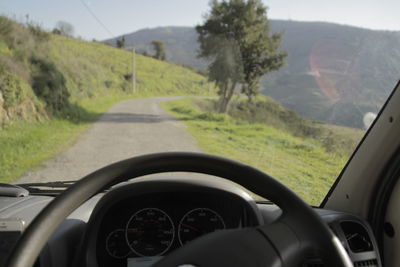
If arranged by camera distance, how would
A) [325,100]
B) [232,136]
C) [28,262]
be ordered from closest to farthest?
[28,262], [325,100], [232,136]

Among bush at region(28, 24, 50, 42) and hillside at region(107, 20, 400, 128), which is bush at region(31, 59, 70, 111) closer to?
bush at region(28, 24, 50, 42)

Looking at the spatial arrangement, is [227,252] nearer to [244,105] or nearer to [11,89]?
[244,105]

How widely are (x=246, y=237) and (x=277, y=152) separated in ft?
13.3

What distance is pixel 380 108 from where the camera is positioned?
2393 millimetres

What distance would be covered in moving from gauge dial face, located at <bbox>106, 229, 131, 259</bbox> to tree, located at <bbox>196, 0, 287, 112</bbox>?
294 cm

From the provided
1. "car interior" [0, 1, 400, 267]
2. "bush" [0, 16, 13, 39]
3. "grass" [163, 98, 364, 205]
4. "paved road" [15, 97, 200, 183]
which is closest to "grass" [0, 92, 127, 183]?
"paved road" [15, 97, 200, 183]

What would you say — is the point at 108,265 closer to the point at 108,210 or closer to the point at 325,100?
the point at 108,210

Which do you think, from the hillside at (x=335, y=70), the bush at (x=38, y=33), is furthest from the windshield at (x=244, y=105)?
the bush at (x=38, y=33)

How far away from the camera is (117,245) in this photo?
2.10 metres

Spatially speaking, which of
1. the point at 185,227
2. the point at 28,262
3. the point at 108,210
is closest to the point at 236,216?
the point at 185,227

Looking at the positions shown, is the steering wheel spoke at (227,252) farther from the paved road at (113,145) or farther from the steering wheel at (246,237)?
the paved road at (113,145)

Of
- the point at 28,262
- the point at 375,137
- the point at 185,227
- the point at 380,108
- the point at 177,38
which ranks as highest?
the point at 177,38

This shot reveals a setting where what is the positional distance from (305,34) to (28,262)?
288 centimetres

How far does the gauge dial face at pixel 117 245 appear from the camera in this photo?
2.08 metres
